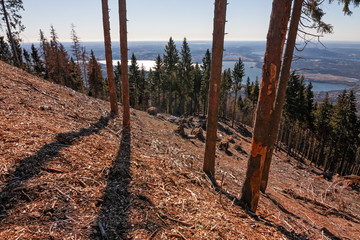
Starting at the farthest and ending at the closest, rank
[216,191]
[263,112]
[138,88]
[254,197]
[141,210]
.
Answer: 1. [138,88]
2. [216,191]
3. [254,197]
4. [263,112]
5. [141,210]

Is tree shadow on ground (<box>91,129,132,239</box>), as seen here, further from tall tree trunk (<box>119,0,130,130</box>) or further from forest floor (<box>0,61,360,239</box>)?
tall tree trunk (<box>119,0,130,130</box>)

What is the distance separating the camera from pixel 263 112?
4785 millimetres

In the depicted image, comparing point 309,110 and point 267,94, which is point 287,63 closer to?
point 267,94

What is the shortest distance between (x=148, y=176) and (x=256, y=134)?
10.8 feet

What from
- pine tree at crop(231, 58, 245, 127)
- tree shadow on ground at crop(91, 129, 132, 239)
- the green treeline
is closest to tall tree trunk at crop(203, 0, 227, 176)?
tree shadow on ground at crop(91, 129, 132, 239)

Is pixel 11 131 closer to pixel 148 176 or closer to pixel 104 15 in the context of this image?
pixel 148 176

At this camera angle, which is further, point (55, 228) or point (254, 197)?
→ point (254, 197)

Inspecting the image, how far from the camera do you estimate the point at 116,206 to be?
12.6 ft

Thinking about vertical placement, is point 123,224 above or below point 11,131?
below

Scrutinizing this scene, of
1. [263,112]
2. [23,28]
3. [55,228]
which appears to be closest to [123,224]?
[55,228]

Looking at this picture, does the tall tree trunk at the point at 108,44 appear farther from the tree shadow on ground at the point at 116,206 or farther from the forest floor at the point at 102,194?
the tree shadow on ground at the point at 116,206

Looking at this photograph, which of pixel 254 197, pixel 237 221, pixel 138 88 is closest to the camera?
pixel 237 221

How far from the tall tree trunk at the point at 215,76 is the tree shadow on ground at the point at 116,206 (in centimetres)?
299

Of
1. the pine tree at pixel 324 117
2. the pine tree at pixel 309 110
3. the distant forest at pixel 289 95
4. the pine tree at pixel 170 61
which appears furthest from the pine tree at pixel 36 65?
the pine tree at pixel 324 117
